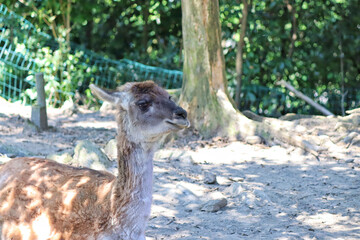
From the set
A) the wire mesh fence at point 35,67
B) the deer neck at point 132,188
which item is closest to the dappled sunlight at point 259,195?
the deer neck at point 132,188

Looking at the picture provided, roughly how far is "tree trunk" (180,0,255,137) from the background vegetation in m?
2.80

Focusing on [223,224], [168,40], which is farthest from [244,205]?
[168,40]

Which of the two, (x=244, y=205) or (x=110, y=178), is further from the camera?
(x=244, y=205)

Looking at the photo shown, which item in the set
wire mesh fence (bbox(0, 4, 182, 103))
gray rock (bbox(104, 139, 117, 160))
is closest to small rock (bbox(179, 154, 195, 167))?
gray rock (bbox(104, 139, 117, 160))

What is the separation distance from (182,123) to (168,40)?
10.4 m

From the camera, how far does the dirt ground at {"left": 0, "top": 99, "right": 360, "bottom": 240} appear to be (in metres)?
5.50

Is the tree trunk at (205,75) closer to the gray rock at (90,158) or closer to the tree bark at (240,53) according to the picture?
the tree bark at (240,53)

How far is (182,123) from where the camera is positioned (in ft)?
12.5

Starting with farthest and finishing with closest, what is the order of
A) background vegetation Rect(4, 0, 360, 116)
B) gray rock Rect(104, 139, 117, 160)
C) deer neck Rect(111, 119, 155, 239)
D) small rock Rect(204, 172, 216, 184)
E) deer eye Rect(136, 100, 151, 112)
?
1. background vegetation Rect(4, 0, 360, 116)
2. gray rock Rect(104, 139, 117, 160)
3. small rock Rect(204, 172, 216, 184)
4. deer eye Rect(136, 100, 151, 112)
5. deer neck Rect(111, 119, 155, 239)

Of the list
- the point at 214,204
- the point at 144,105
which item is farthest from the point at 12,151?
the point at 144,105

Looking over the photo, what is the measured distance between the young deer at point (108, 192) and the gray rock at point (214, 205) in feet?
7.10

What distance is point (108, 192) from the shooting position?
3.94 metres

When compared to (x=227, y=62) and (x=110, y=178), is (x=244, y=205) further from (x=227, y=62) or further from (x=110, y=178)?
(x=227, y=62)

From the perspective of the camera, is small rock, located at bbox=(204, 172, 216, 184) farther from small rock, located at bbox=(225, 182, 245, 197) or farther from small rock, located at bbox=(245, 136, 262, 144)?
small rock, located at bbox=(245, 136, 262, 144)
